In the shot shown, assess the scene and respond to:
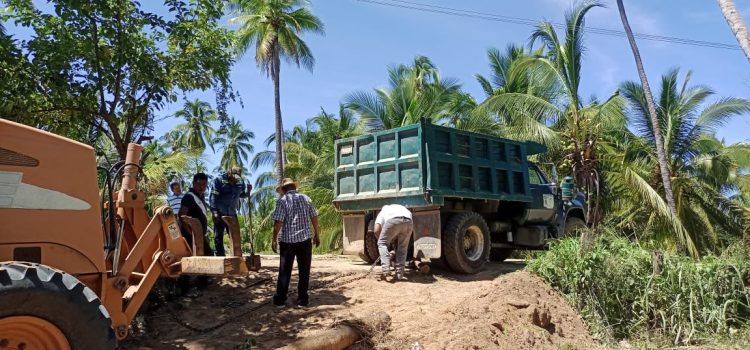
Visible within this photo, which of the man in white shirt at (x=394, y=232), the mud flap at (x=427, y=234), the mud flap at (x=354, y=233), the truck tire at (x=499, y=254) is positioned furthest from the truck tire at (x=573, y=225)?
the man in white shirt at (x=394, y=232)

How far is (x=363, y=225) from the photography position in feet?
33.5

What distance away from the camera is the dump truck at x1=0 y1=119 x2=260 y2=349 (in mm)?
3697

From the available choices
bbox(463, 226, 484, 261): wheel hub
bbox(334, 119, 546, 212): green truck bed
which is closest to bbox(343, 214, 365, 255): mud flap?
bbox(334, 119, 546, 212): green truck bed

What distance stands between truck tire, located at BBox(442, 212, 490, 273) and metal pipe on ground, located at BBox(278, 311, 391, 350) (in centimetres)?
257

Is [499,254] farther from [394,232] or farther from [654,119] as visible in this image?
[654,119]

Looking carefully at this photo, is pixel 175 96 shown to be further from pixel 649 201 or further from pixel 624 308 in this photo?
pixel 649 201

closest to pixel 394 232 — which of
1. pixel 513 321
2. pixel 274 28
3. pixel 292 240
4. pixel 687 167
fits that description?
pixel 292 240

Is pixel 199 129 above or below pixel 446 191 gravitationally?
above

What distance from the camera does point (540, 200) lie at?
11.4m

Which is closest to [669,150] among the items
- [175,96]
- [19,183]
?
[175,96]

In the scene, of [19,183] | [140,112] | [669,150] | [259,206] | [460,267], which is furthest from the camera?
[259,206]

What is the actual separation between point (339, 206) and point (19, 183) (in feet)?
21.6

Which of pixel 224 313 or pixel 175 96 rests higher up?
pixel 175 96

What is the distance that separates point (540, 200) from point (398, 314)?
5268mm
